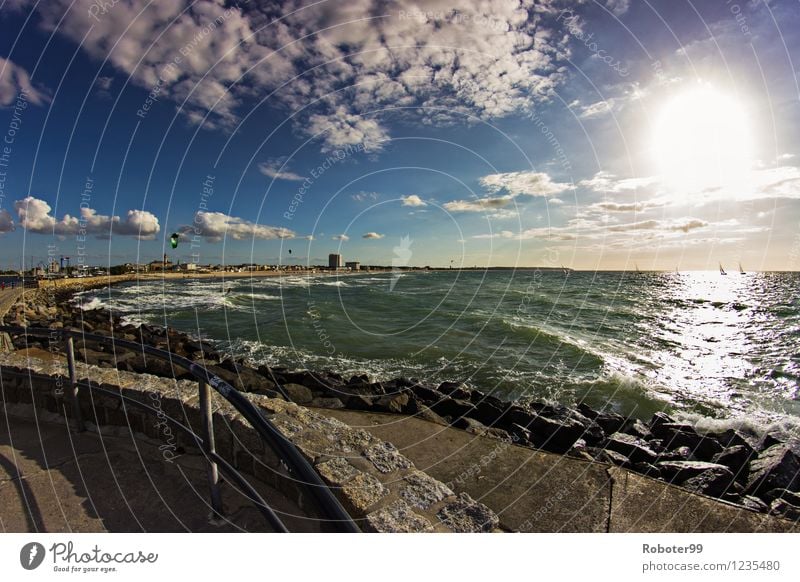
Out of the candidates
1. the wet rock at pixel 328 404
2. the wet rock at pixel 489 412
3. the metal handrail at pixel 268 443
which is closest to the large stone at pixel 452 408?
the wet rock at pixel 489 412

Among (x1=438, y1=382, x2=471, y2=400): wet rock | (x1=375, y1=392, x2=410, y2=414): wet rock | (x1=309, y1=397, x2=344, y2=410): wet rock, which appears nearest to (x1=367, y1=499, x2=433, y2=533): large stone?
(x1=375, y1=392, x2=410, y2=414): wet rock

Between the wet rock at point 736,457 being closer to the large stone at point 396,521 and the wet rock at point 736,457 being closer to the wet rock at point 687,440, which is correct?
the wet rock at point 687,440

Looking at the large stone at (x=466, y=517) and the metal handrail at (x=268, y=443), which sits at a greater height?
the metal handrail at (x=268, y=443)

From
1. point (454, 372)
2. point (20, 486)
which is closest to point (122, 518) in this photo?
point (20, 486)

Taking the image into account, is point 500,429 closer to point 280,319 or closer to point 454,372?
point 454,372

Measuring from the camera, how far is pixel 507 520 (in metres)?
3.22

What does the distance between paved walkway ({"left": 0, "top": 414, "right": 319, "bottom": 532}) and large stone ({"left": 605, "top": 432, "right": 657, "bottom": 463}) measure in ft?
19.4

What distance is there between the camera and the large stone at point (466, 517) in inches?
107

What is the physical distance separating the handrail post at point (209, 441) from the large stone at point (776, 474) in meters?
6.73

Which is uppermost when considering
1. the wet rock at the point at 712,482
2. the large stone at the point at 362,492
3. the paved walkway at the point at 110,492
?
the large stone at the point at 362,492

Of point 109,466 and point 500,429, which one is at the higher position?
point 109,466

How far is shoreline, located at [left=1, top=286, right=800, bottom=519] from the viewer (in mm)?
5086

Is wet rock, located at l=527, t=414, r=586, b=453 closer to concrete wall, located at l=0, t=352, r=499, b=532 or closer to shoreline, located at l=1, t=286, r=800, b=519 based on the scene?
shoreline, located at l=1, t=286, r=800, b=519

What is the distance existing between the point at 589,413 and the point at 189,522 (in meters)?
Result: 8.52
